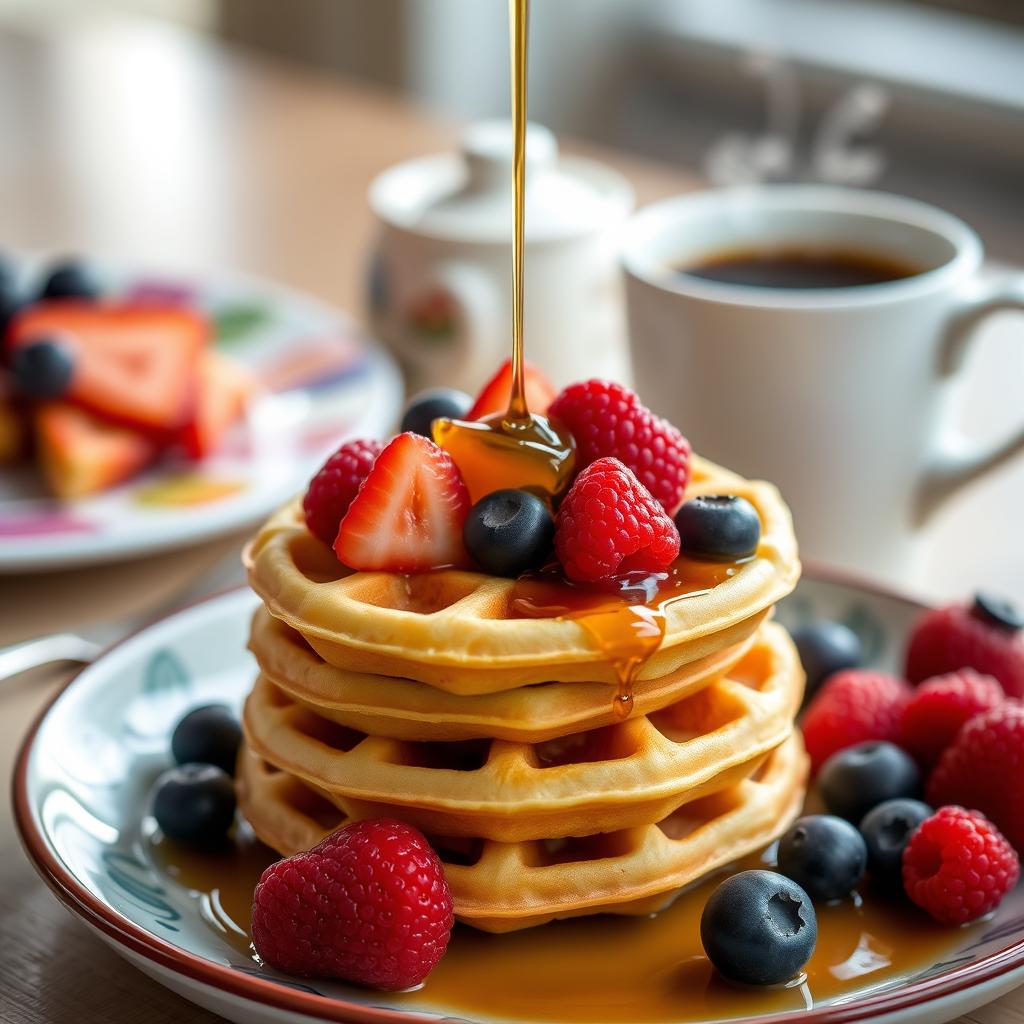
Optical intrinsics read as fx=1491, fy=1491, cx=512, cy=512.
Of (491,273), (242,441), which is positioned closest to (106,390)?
(242,441)

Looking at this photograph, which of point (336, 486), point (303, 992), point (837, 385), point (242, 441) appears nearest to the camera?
point (303, 992)

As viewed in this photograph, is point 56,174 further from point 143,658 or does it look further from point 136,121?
point 143,658

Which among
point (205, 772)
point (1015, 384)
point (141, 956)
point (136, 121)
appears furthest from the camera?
point (136, 121)

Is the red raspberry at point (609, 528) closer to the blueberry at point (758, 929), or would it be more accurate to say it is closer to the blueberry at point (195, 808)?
the blueberry at point (758, 929)

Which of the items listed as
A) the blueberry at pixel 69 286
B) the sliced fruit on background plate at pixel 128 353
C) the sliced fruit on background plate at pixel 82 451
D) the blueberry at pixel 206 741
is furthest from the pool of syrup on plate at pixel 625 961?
the blueberry at pixel 69 286

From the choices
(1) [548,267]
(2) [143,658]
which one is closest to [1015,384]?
(1) [548,267]

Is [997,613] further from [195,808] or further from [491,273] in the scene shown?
[491,273]

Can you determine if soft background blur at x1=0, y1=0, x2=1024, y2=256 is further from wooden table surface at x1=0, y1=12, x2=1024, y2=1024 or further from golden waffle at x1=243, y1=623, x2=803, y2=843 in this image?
golden waffle at x1=243, y1=623, x2=803, y2=843
